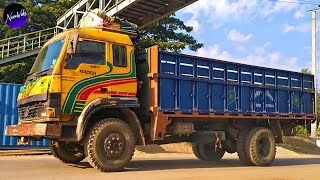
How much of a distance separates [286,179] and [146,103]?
3736 millimetres

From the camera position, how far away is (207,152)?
13344mm

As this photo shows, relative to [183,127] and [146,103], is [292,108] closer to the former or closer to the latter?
[183,127]

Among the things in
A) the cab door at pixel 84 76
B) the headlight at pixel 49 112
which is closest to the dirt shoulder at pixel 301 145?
the cab door at pixel 84 76

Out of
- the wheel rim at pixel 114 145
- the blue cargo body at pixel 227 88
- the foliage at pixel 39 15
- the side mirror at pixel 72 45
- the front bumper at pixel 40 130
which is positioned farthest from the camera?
the foliage at pixel 39 15

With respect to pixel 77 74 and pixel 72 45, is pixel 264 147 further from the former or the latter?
pixel 72 45

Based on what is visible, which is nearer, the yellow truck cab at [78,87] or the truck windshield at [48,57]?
the yellow truck cab at [78,87]

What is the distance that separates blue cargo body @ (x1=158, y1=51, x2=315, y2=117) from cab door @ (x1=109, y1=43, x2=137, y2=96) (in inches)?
27.8

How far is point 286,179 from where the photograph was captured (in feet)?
30.5

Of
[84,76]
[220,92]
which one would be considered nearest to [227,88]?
[220,92]

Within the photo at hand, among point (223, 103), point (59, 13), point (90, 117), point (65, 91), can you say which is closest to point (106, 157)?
point (90, 117)

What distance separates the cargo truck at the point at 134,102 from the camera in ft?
29.8

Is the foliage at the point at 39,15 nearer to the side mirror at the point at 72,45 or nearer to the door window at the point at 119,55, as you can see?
the door window at the point at 119,55

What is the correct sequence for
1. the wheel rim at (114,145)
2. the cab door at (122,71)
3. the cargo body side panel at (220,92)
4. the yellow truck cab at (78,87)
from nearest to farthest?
the yellow truck cab at (78,87) < the wheel rim at (114,145) < the cab door at (122,71) < the cargo body side panel at (220,92)

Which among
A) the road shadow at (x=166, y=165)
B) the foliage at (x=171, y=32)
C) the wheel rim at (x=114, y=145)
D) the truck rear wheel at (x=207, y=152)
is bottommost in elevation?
the road shadow at (x=166, y=165)
